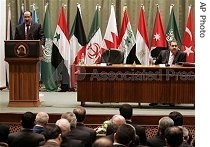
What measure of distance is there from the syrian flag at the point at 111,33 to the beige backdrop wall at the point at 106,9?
634mm

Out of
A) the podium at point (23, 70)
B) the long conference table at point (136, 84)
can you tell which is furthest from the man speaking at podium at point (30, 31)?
the long conference table at point (136, 84)

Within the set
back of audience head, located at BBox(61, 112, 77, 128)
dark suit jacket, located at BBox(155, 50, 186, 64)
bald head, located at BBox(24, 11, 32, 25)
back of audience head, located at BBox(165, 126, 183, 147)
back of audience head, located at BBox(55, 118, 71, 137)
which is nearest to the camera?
back of audience head, located at BBox(165, 126, 183, 147)

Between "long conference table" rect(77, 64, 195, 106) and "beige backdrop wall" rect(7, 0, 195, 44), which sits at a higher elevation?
"beige backdrop wall" rect(7, 0, 195, 44)

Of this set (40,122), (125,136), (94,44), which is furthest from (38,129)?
(94,44)

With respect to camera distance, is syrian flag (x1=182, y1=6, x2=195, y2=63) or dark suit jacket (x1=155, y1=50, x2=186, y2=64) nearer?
dark suit jacket (x1=155, y1=50, x2=186, y2=64)

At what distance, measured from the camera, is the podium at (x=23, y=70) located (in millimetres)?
7930

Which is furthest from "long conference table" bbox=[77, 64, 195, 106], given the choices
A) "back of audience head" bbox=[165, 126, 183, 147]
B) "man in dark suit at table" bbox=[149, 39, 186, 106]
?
"back of audience head" bbox=[165, 126, 183, 147]

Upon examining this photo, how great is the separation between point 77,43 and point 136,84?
3761 mm

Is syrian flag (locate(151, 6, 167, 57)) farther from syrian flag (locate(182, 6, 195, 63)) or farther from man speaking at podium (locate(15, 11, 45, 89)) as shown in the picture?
man speaking at podium (locate(15, 11, 45, 89))

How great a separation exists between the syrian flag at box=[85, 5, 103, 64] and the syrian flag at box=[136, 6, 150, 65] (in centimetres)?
104

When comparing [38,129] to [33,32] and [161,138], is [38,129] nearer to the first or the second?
[161,138]

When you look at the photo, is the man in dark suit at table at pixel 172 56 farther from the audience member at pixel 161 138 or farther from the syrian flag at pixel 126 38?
the audience member at pixel 161 138

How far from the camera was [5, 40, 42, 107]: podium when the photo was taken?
7.93 meters
